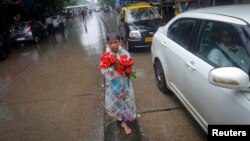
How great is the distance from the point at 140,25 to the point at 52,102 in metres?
5.21

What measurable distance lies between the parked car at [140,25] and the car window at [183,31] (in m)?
4.65

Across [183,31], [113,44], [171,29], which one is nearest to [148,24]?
[171,29]

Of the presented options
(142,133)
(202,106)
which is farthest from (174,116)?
(202,106)

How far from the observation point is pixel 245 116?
7.65 feet

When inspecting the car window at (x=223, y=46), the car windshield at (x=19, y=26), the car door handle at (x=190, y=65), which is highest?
the car window at (x=223, y=46)

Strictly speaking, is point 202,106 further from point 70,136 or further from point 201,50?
point 70,136

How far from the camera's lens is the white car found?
2.36 metres

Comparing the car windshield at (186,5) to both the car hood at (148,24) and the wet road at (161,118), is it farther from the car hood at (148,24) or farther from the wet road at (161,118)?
the wet road at (161,118)

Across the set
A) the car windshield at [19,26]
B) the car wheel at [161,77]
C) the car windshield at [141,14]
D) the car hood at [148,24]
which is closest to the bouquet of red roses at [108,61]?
the car wheel at [161,77]

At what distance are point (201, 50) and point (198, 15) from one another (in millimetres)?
666

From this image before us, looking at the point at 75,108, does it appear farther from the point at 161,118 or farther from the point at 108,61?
the point at 108,61

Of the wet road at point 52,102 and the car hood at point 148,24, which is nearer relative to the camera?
the wet road at point 52,102

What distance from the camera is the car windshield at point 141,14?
10.4 metres

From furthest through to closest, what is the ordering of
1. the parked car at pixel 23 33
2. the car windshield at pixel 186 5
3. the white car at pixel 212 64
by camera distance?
the parked car at pixel 23 33
the car windshield at pixel 186 5
the white car at pixel 212 64
